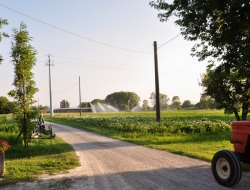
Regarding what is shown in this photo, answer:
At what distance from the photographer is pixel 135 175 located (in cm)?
1034

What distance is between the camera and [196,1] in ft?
38.1

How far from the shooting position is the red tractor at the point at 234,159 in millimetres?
8391

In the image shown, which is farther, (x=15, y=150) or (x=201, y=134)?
(x=201, y=134)

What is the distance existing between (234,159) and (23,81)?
11142 mm

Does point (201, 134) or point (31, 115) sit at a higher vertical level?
point (31, 115)

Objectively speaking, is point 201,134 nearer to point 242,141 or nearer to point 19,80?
point 19,80

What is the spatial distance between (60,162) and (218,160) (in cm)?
605

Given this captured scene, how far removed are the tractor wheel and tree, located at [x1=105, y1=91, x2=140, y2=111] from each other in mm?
162209

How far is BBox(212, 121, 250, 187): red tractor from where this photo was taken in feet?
27.5

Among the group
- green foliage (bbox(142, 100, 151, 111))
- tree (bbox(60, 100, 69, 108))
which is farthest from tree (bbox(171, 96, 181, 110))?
tree (bbox(60, 100, 69, 108))

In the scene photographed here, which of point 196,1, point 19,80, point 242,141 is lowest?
point 242,141

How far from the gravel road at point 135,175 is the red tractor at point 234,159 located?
0.27 m

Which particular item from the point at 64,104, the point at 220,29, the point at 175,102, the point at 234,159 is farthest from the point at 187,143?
the point at 64,104

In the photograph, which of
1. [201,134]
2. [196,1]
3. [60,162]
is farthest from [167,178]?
[201,134]
